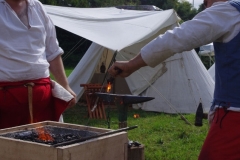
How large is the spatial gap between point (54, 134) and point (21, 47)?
21.5 inches

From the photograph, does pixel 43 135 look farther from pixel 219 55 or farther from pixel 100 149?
pixel 219 55

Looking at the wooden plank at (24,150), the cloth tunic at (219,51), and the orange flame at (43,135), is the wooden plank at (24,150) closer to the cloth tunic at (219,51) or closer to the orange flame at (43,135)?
the orange flame at (43,135)

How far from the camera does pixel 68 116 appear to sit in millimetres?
8016

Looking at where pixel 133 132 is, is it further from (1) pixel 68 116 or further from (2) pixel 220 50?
(2) pixel 220 50

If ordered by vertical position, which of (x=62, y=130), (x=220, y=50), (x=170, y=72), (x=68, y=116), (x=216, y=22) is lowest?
(x=68, y=116)

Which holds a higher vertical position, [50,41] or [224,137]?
[50,41]

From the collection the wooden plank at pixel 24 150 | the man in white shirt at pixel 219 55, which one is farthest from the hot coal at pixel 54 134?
the man in white shirt at pixel 219 55

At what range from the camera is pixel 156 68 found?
8648 millimetres

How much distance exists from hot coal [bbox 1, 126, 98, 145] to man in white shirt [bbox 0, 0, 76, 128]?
0.23 m

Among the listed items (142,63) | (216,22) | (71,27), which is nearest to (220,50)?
(216,22)

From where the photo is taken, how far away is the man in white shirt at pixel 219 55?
1950mm

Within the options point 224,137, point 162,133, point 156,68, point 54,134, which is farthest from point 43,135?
point 156,68

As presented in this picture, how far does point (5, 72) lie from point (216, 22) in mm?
1261

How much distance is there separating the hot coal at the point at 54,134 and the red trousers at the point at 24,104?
0.21 metres
